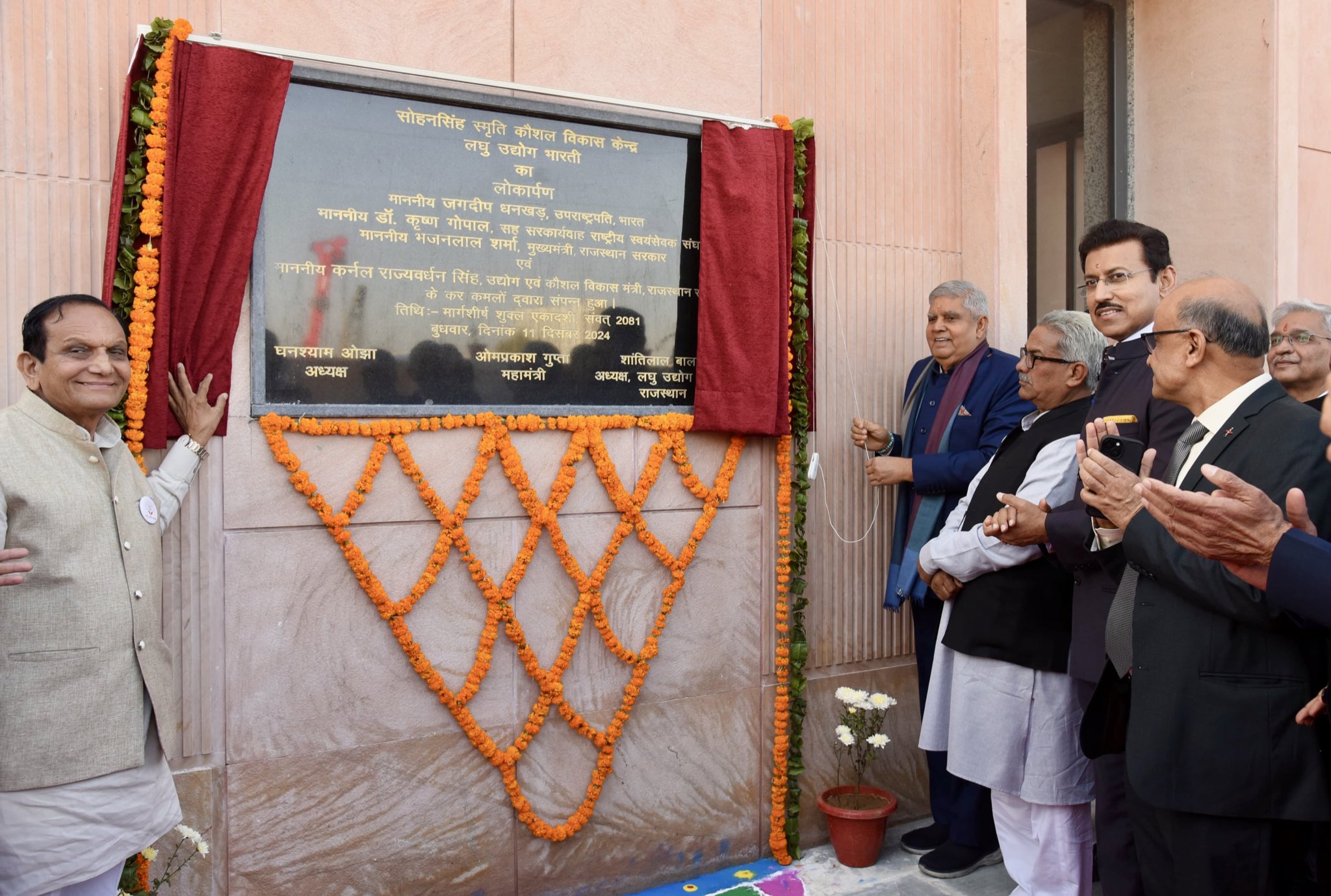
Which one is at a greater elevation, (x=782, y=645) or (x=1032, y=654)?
(x=1032, y=654)

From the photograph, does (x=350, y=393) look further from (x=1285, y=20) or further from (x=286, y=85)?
(x=1285, y=20)

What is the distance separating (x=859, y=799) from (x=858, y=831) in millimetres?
167

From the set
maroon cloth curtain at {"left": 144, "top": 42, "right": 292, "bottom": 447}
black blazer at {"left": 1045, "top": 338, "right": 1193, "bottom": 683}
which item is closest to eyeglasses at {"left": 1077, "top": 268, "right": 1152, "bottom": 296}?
black blazer at {"left": 1045, "top": 338, "right": 1193, "bottom": 683}

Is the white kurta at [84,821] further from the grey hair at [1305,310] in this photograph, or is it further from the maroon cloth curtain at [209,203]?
the grey hair at [1305,310]

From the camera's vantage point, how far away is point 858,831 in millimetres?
3961

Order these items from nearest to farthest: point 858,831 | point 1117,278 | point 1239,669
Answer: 1. point 1239,669
2. point 1117,278
3. point 858,831

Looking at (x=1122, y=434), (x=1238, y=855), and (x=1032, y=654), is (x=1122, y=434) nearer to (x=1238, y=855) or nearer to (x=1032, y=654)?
(x=1032, y=654)

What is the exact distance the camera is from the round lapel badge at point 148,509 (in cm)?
267

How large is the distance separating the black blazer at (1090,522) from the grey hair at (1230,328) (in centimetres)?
43

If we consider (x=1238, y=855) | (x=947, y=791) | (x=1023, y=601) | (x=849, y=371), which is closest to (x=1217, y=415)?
(x=1238, y=855)

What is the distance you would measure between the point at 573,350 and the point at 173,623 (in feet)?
5.31

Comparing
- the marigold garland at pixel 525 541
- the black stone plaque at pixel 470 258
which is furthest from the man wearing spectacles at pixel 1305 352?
the black stone plaque at pixel 470 258

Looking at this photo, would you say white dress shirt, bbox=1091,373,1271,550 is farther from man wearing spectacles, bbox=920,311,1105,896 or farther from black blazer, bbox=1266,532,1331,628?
man wearing spectacles, bbox=920,311,1105,896

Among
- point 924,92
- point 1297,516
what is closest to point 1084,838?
point 1297,516
